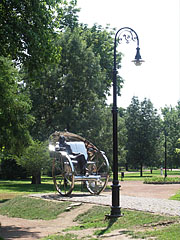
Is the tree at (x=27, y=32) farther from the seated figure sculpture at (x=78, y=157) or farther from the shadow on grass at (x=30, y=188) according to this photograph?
the shadow on grass at (x=30, y=188)

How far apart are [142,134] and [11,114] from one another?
→ 49374 millimetres

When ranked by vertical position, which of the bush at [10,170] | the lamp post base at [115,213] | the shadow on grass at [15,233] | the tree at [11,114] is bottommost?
the shadow on grass at [15,233]

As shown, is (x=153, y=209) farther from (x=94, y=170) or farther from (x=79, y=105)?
(x=79, y=105)

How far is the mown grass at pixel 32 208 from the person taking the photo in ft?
58.4

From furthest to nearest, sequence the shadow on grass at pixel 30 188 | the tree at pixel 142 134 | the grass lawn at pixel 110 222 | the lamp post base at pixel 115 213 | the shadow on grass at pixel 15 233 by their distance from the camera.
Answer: the tree at pixel 142 134 → the shadow on grass at pixel 30 188 → the lamp post base at pixel 115 213 → the shadow on grass at pixel 15 233 → the grass lawn at pixel 110 222

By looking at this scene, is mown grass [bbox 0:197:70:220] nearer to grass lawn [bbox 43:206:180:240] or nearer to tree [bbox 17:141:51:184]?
grass lawn [bbox 43:206:180:240]

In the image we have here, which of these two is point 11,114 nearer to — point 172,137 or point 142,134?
point 142,134

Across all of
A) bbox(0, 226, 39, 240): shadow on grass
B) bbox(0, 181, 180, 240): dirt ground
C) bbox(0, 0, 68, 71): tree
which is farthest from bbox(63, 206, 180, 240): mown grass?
bbox(0, 0, 68, 71): tree

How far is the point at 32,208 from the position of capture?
762 inches

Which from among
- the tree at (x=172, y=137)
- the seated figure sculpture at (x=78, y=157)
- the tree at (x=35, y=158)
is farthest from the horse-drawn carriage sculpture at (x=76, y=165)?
the tree at (x=172, y=137)

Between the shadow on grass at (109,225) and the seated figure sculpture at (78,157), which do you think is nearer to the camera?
the shadow on grass at (109,225)

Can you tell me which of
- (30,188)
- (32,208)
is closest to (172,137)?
(30,188)

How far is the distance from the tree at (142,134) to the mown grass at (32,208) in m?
45.2

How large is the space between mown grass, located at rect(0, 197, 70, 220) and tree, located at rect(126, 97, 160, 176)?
148 feet
